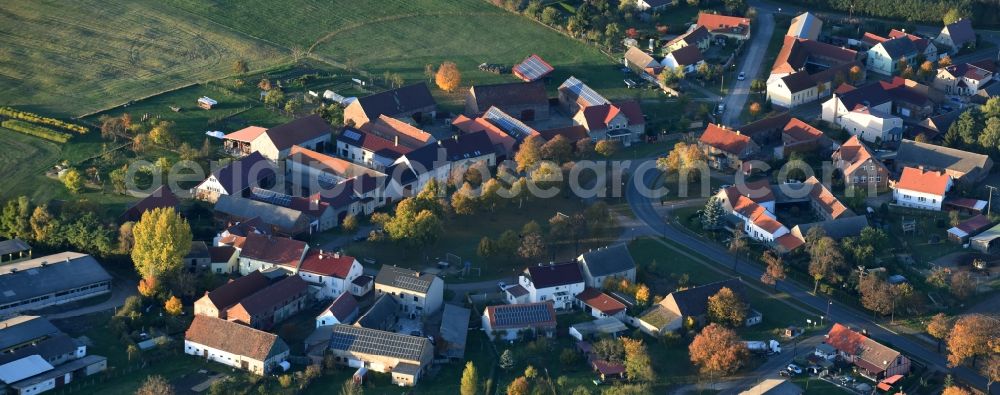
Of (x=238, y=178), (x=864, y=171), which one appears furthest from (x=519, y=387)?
(x=864, y=171)

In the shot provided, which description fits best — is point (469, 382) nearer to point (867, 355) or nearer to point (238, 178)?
point (867, 355)

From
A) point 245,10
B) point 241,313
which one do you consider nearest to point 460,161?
point 241,313

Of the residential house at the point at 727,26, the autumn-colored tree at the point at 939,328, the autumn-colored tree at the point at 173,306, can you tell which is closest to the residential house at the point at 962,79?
the residential house at the point at 727,26

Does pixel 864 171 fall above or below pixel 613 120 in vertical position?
below

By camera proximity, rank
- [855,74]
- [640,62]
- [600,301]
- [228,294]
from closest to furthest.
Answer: [228,294], [600,301], [855,74], [640,62]

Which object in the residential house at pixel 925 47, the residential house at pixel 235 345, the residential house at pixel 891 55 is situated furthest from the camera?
the residential house at pixel 925 47

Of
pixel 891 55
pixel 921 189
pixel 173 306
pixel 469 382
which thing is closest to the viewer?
pixel 469 382

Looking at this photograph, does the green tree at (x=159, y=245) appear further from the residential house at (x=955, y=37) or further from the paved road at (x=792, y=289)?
the residential house at (x=955, y=37)
